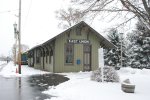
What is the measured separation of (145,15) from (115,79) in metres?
4.22

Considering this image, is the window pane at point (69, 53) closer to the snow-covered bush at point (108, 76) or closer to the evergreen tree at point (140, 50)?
the snow-covered bush at point (108, 76)

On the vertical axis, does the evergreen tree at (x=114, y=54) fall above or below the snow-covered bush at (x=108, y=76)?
above

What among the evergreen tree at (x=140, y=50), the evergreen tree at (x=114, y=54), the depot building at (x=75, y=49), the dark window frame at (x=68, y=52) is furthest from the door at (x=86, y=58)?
the evergreen tree at (x=114, y=54)

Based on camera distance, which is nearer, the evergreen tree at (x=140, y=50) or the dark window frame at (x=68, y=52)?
the dark window frame at (x=68, y=52)

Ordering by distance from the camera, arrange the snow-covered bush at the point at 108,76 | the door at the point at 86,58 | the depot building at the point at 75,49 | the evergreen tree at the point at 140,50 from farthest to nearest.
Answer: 1. the evergreen tree at the point at 140,50
2. the door at the point at 86,58
3. the depot building at the point at 75,49
4. the snow-covered bush at the point at 108,76

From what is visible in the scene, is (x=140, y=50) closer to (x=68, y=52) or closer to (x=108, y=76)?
(x=68, y=52)

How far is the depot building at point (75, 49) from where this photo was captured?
28.9 meters

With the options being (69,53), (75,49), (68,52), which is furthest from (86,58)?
(68,52)

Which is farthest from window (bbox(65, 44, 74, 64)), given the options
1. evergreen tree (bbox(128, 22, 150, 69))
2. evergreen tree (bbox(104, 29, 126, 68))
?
evergreen tree (bbox(104, 29, 126, 68))

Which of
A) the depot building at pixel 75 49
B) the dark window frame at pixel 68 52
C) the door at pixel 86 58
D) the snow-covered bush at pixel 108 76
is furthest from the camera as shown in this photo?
the door at pixel 86 58

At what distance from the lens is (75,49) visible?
2964cm

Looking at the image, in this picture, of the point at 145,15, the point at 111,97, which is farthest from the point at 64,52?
the point at 111,97

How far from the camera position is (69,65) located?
96.2 ft

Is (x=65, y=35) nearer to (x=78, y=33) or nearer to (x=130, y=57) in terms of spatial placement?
(x=78, y=33)
